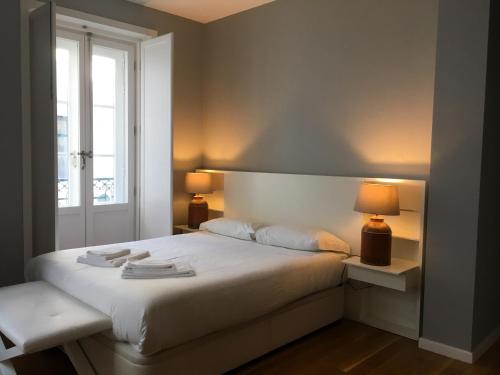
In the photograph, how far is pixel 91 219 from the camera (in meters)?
4.17

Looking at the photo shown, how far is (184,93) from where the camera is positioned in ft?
14.7

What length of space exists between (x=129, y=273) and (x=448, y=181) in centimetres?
197

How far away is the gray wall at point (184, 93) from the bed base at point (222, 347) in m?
2.01

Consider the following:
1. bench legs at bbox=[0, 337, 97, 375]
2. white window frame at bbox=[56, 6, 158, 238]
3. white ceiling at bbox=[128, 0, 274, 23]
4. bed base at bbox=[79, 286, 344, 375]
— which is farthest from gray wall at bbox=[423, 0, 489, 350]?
white window frame at bbox=[56, 6, 158, 238]

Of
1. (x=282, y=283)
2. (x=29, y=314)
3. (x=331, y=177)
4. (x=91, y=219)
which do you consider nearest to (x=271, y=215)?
(x=331, y=177)

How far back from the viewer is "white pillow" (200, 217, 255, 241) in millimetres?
3535

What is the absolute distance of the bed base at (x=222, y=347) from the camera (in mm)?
2070

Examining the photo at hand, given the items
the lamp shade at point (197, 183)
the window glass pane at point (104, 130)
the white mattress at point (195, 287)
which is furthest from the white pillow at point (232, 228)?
the window glass pane at point (104, 130)

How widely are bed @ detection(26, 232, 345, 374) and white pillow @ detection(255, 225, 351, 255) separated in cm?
6

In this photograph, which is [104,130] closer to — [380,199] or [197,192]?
[197,192]

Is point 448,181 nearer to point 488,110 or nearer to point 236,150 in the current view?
point 488,110

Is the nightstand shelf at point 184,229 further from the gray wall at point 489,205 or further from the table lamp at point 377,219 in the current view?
the gray wall at point 489,205

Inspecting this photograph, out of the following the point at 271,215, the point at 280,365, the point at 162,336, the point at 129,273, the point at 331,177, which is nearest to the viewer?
the point at 162,336

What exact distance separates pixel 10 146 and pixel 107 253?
1196mm
